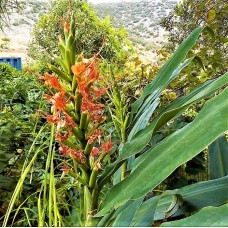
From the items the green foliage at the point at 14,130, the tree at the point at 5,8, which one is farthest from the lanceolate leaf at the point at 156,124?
the tree at the point at 5,8

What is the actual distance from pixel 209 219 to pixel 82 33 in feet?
7.03

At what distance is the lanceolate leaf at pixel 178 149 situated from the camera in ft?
0.84

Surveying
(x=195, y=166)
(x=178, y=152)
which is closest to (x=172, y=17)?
(x=195, y=166)

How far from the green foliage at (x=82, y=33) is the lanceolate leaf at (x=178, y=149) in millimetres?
1785

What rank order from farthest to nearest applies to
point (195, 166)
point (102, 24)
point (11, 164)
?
point (102, 24), point (11, 164), point (195, 166)

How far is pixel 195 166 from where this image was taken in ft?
2.92

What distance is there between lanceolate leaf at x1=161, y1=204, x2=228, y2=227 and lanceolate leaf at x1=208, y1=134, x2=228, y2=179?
0.94 feet

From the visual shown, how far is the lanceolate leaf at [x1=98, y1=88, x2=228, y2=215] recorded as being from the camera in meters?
0.26

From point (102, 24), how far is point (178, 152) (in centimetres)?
236

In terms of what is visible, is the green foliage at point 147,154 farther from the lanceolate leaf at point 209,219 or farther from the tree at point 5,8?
the tree at point 5,8

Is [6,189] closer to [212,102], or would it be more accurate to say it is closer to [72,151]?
[72,151]

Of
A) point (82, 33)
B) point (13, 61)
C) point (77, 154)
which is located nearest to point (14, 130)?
point (77, 154)

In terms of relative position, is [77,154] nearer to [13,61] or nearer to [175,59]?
[175,59]

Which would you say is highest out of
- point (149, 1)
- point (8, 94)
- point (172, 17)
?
point (149, 1)
